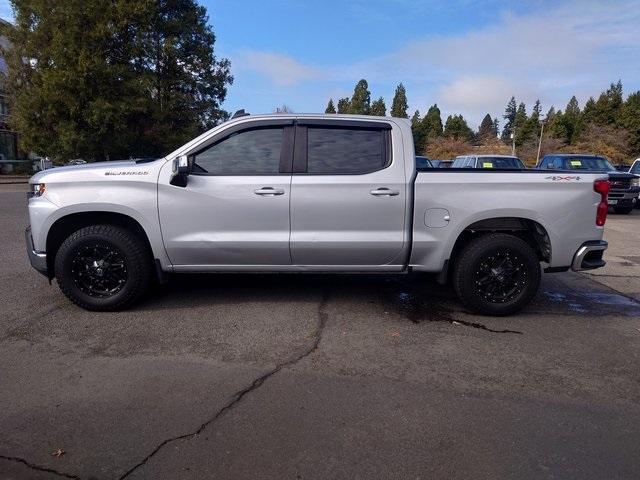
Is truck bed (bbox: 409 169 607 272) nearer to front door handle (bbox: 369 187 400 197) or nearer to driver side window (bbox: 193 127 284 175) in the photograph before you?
front door handle (bbox: 369 187 400 197)

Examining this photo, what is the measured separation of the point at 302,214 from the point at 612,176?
14712mm

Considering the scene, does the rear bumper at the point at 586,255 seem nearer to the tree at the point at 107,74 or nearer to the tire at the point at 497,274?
the tire at the point at 497,274

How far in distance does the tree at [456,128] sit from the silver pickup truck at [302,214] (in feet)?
182

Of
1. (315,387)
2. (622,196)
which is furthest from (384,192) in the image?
(622,196)

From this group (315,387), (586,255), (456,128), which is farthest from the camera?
(456,128)

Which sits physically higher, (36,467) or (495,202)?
(495,202)

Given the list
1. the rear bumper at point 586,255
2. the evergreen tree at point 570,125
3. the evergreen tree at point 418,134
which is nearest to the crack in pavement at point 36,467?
the rear bumper at point 586,255

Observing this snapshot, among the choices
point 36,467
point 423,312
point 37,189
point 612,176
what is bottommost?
point 36,467

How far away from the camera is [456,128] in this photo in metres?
59.2

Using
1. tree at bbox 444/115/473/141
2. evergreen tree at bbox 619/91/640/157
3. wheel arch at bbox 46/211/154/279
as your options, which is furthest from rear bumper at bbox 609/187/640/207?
tree at bbox 444/115/473/141

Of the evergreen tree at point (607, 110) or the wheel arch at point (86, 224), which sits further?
the evergreen tree at point (607, 110)

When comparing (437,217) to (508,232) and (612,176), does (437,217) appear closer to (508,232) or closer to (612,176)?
(508,232)

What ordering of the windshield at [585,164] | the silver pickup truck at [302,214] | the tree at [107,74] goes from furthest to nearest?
the tree at [107,74]
the windshield at [585,164]
the silver pickup truck at [302,214]

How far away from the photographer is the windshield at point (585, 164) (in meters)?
16.8
